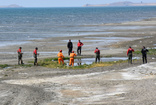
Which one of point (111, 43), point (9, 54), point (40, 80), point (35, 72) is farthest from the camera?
point (111, 43)

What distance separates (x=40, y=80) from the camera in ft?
74.9

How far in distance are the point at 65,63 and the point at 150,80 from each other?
381 inches

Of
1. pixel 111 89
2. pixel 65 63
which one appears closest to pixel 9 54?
pixel 65 63

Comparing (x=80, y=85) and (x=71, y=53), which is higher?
(x=71, y=53)

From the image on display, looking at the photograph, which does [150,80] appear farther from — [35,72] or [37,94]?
[35,72]

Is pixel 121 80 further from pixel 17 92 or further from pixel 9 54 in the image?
pixel 9 54

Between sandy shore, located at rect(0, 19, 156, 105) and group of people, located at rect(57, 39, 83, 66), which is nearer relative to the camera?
sandy shore, located at rect(0, 19, 156, 105)

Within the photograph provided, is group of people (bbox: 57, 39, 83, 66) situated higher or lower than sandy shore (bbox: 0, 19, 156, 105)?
higher

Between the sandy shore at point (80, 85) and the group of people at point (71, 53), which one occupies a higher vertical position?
the group of people at point (71, 53)

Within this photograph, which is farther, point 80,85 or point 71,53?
point 71,53

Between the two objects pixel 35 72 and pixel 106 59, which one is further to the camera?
pixel 106 59

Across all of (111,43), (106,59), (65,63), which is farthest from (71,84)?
(111,43)

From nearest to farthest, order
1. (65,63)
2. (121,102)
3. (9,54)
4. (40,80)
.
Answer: (121,102) → (40,80) → (65,63) → (9,54)

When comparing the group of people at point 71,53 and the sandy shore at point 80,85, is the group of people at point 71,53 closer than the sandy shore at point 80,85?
No
